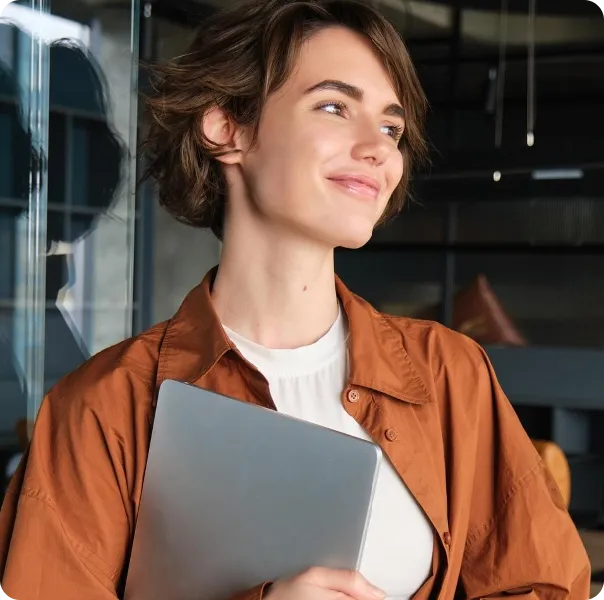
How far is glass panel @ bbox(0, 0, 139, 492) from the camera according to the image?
7.40ft

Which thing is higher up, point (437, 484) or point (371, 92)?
point (371, 92)

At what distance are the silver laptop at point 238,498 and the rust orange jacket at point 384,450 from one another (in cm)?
3

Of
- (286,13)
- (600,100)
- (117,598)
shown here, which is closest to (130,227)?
(286,13)

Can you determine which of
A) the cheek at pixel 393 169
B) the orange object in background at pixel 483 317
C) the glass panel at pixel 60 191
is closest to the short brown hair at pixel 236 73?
the cheek at pixel 393 169

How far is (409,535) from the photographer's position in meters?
1.02

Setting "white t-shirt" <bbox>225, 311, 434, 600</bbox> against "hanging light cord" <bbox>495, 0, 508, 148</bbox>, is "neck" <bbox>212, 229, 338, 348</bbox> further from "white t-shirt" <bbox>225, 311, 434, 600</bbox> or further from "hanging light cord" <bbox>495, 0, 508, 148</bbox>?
"hanging light cord" <bbox>495, 0, 508, 148</bbox>

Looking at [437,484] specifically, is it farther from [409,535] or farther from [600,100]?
[600,100]

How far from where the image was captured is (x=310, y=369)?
1083 mm

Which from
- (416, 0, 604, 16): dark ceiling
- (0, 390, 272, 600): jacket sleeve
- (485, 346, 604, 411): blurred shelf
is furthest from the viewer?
(416, 0, 604, 16): dark ceiling

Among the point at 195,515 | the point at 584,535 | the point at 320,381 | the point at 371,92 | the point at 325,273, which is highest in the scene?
the point at 371,92

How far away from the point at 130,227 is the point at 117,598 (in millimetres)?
1766

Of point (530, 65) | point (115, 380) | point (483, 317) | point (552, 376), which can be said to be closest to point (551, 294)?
point (483, 317)

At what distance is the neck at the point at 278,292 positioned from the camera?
3.64ft

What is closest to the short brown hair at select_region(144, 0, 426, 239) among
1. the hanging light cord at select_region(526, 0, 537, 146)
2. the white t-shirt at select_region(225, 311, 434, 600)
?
the white t-shirt at select_region(225, 311, 434, 600)
